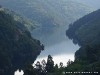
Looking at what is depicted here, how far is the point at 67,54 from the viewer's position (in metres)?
175

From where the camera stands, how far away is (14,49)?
6373 inches

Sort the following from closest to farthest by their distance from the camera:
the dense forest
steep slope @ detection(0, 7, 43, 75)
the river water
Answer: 1. the dense forest
2. steep slope @ detection(0, 7, 43, 75)
3. the river water

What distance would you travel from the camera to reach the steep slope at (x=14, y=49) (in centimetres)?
14325

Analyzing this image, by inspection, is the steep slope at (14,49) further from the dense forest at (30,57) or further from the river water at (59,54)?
the river water at (59,54)

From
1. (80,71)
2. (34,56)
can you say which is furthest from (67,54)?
(80,71)

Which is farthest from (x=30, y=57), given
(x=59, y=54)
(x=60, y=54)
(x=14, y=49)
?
(x=60, y=54)

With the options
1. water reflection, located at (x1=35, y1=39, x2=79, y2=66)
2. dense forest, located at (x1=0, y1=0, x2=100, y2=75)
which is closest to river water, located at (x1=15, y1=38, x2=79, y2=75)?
water reflection, located at (x1=35, y1=39, x2=79, y2=66)

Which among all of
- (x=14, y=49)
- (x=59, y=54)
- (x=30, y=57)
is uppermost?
(x=59, y=54)

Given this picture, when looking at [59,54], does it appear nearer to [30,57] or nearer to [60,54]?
[60,54]

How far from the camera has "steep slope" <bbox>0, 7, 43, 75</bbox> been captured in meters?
143

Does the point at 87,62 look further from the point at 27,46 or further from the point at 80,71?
the point at 27,46

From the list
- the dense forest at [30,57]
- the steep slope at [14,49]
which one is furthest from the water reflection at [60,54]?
the steep slope at [14,49]

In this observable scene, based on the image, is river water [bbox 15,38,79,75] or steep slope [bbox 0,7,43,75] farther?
river water [bbox 15,38,79,75]

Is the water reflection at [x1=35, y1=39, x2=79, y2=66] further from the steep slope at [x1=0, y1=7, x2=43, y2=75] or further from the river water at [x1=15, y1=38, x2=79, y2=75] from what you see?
the steep slope at [x1=0, y1=7, x2=43, y2=75]
